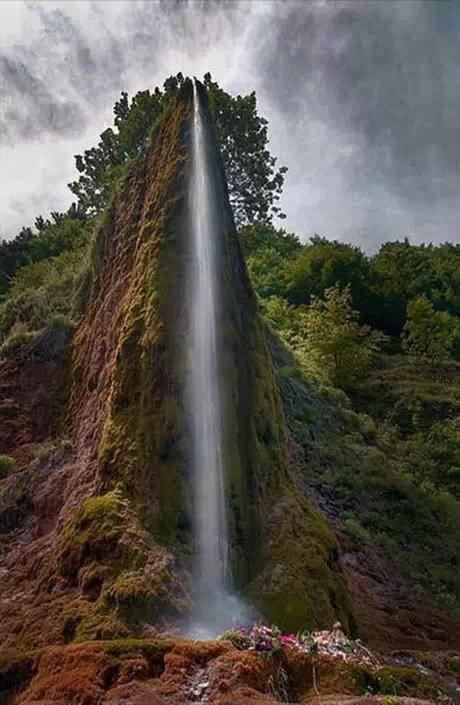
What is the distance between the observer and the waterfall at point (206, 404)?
28.8 ft

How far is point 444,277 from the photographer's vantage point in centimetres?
4172

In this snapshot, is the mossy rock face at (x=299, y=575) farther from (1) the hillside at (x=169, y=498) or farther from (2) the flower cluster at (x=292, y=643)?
(2) the flower cluster at (x=292, y=643)

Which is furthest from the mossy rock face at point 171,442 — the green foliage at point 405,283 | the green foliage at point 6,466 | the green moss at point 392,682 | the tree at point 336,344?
the green foliage at point 405,283

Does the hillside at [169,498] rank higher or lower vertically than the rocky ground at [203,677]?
higher

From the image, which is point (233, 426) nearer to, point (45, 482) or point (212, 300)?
point (212, 300)

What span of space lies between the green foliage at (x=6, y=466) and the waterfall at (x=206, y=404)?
175 inches

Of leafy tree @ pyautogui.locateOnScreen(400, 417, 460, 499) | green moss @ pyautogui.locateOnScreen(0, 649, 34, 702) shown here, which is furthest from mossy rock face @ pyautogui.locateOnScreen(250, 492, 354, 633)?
leafy tree @ pyautogui.locateOnScreen(400, 417, 460, 499)

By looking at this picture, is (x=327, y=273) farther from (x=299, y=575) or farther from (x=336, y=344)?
(x=299, y=575)

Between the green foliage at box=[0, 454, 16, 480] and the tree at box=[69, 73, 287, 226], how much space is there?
22.0m

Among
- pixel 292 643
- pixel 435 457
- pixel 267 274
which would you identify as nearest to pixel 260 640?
pixel 292 643

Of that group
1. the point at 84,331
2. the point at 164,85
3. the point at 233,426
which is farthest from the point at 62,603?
the point at 164,85

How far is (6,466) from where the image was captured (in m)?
12.7

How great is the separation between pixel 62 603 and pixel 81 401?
5.23 meters

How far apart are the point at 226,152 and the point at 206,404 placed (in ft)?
89.6
